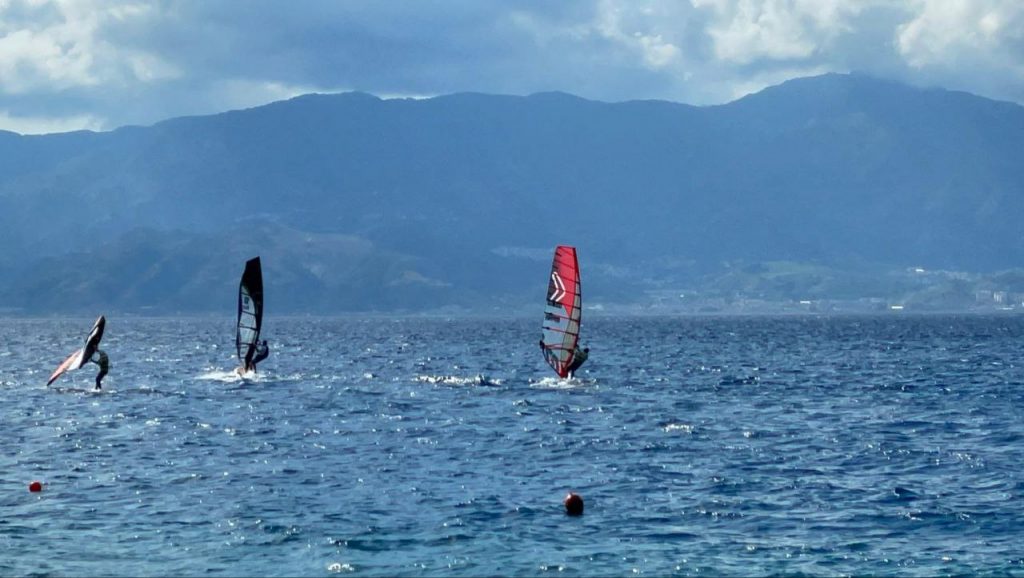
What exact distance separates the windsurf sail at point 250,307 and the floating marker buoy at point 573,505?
4968 cm

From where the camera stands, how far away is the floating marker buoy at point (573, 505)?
38656 mm

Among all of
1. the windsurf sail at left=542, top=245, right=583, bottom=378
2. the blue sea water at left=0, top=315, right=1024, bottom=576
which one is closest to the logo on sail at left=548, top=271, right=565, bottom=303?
the windsurf sail at left=542, top=245, right=583, bottom=378

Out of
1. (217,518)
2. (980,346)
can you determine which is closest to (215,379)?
(217,518)

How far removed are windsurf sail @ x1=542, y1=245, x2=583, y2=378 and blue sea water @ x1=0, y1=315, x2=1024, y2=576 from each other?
292cm

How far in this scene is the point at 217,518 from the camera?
3803 centimetres

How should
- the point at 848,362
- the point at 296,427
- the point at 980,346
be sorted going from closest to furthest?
1. the point at 296,427
2. the point at 848,362
3. the point at 980,346

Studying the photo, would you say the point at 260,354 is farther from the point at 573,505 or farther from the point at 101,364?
the point at 573,505

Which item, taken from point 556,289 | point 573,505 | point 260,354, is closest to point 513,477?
point 573,505

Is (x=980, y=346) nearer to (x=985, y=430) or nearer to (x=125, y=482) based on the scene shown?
(x=985, y=430)

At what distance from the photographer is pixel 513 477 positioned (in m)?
45.3

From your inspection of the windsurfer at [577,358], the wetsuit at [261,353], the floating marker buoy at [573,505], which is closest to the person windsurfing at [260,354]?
the wetsuit at [261,353]

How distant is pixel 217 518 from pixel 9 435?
2217 cm

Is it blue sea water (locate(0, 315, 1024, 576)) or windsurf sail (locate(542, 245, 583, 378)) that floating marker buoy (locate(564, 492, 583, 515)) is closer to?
blue sea water (locate(0, 315, 1024, 576))

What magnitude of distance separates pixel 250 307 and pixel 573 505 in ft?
176
